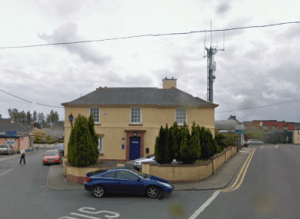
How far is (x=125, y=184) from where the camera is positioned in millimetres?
11805

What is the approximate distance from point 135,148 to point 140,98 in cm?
507

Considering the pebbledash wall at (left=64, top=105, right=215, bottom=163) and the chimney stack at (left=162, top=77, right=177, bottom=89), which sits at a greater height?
the chimney stack at (left=162, top=77, right=177, bottom=89)

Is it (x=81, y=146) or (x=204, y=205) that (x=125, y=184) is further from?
(x=81, y=146)

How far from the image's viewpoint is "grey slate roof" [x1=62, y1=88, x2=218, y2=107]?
25531 millimetres

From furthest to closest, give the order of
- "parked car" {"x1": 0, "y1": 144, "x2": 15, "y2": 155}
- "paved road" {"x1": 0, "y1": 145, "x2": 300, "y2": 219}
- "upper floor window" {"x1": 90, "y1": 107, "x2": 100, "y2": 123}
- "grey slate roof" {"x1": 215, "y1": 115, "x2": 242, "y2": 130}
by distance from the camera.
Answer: "grey slate roof" {"x1": 215, "y1": 115, "x2": 242, "y2": 130}, "parked car" {"x1": 0, "y1": 144, "x2": 15, "y2": 155}, "upper floor window" {"x1": 90, "y1": 107, "x2": 100, "y2": 123}, "paved road" {"x1": 0, "y1": 145, "x2": 300, "y2": 219}

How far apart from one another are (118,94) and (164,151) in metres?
12.4

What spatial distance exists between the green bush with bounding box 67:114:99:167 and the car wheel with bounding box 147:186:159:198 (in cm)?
486

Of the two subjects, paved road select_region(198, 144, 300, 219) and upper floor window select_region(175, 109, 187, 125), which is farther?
upper floor window select_region(175, 109, 187, 125)

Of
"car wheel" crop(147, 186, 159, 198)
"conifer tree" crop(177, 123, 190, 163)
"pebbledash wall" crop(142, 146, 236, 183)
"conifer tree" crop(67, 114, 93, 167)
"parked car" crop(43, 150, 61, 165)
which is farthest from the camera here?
"parked car" crop(43, 150, 61, 165)

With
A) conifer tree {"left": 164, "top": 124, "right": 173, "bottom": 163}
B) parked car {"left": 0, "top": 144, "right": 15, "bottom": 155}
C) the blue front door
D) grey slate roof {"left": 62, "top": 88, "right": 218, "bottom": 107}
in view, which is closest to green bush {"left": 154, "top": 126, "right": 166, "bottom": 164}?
conifer tree {"left": 164, "top": 124, "right": 173, "bottom": 163}

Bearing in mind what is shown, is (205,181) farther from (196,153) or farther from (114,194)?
(114,194)

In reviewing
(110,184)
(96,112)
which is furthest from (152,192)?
(96,112)

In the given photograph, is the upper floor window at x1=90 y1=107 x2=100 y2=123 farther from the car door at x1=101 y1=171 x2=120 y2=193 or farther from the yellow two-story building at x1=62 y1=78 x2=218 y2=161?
the car door at x1=101 y1=171 x2=120 y2=193

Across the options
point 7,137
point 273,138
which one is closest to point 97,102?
point 7,137
